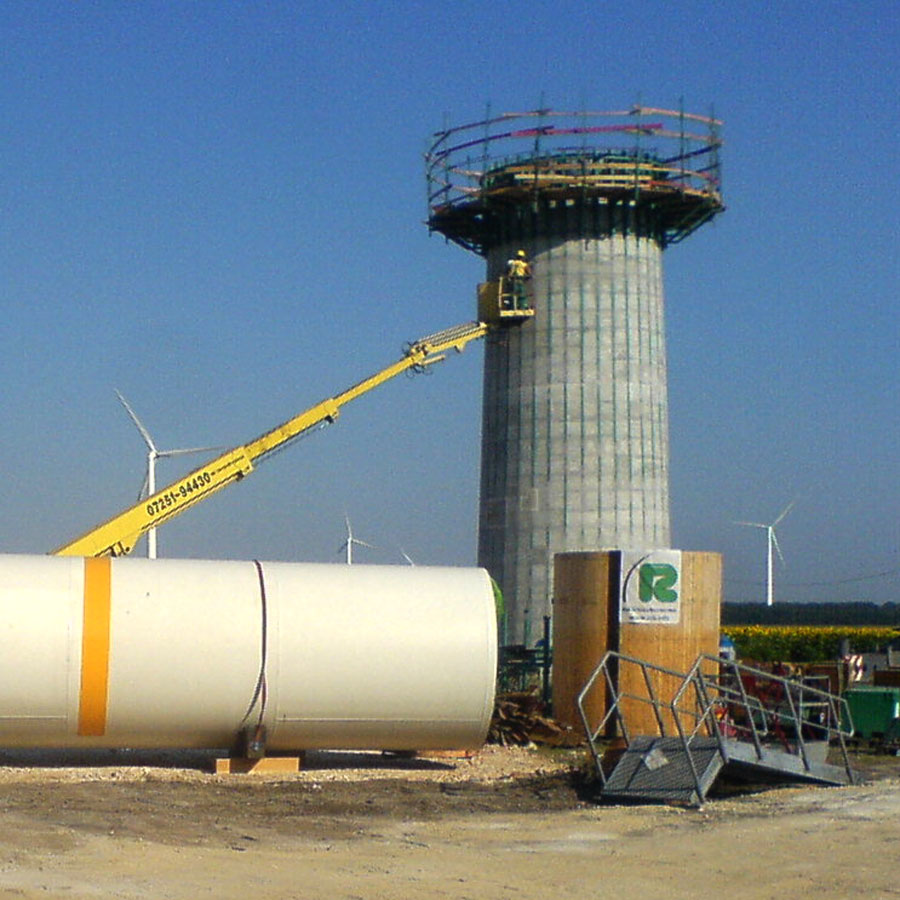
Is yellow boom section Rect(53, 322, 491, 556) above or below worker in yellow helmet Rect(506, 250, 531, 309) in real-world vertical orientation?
below

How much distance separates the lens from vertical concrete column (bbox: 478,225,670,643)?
126ft

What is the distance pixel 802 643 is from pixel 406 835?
125ft

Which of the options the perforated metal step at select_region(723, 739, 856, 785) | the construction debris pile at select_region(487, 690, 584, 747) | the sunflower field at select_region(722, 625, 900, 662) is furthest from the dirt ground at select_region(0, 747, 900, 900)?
the sunflower field at select_region(722, 625, 900, 662)

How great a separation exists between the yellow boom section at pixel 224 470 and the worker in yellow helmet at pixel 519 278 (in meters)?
1.06

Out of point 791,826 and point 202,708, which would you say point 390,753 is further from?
point 791,826

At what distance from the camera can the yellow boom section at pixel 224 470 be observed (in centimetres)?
3194

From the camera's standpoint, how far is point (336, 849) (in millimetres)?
13938

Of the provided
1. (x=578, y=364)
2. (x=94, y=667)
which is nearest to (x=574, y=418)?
(x=578, y=364)

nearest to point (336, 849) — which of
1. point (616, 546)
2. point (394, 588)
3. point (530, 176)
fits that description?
point (394, 588)

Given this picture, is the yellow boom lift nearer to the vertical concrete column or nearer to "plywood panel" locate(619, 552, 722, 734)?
the vertical concrete column

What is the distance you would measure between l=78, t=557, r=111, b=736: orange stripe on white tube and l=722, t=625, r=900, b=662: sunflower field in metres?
34.2

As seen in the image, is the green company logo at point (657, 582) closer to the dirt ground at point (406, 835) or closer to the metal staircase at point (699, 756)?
the metal staircase at point (699, 756)

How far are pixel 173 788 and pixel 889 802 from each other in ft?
25.2

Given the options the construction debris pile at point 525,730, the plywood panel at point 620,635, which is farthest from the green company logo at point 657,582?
the construction debris pile at point 525,730
